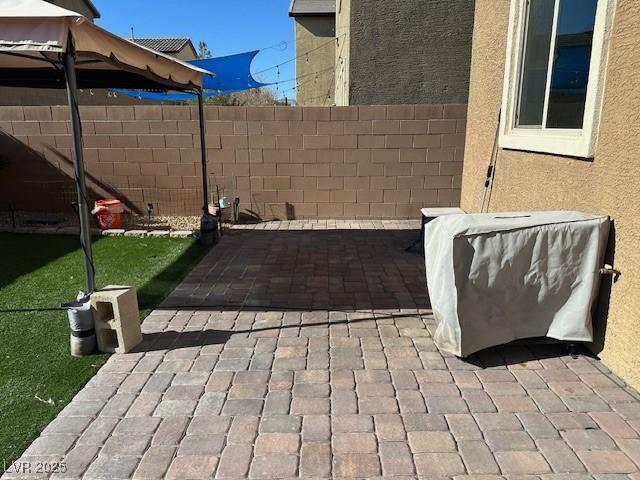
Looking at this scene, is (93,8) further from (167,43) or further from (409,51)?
(409,51)

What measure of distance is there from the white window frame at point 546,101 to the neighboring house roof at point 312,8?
1738 cm

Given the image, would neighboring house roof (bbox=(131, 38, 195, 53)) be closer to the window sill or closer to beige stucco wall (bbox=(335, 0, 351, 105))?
beige stucco wall (bbox=(335, 0, 351, 105))

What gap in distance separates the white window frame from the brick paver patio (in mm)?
1604

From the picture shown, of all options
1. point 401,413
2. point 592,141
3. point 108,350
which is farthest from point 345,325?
point 592,141

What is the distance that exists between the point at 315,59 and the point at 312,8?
258 centimetres

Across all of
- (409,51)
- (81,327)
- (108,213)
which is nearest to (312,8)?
(409,51)

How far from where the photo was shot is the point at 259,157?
808 cm

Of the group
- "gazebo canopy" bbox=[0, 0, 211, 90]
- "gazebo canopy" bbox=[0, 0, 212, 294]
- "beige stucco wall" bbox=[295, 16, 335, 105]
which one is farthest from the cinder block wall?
"beige stucco wall" bbox=[295, 16, 335, 105]

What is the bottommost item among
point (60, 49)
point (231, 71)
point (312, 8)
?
point (60, 49)

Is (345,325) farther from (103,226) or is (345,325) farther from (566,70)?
(103,226)

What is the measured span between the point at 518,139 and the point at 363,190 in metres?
3.59

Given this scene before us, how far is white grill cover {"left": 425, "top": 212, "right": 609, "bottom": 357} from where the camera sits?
3232mm

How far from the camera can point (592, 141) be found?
336cm

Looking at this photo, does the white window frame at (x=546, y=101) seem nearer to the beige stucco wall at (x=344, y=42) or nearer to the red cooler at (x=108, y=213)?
the beige stucco wall at (x=344, y=42)
